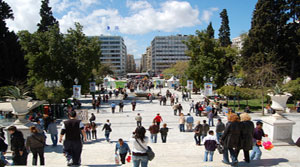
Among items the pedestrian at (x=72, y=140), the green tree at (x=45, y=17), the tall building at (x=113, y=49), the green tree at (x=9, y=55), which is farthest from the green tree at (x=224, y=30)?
the tall building at (x=113, y=49)

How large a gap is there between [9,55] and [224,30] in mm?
42611

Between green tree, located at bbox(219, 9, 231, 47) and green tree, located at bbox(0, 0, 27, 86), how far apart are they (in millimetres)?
40435

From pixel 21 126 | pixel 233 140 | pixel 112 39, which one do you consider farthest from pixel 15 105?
pixel 112 39

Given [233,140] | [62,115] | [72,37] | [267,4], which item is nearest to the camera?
[233,140]

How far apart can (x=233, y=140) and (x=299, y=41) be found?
3211 centimetres

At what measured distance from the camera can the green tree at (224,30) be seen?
2003 inches

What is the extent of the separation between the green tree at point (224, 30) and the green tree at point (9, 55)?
40.4m

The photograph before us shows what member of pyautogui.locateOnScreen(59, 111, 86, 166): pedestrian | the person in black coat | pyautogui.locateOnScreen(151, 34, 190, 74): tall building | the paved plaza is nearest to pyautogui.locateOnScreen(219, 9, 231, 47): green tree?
the paved plaza

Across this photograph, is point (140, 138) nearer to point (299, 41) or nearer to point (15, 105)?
point (15, 105)

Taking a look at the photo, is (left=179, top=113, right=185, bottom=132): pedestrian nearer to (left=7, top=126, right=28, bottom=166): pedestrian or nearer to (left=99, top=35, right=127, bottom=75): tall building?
(left=7, top=126, right=28, bottom=166): pedestrian

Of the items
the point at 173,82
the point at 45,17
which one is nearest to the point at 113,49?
the point at 173,82

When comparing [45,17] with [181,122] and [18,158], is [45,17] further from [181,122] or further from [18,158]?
[18,158]

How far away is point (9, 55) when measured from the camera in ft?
98.3

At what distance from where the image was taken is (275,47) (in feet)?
102
